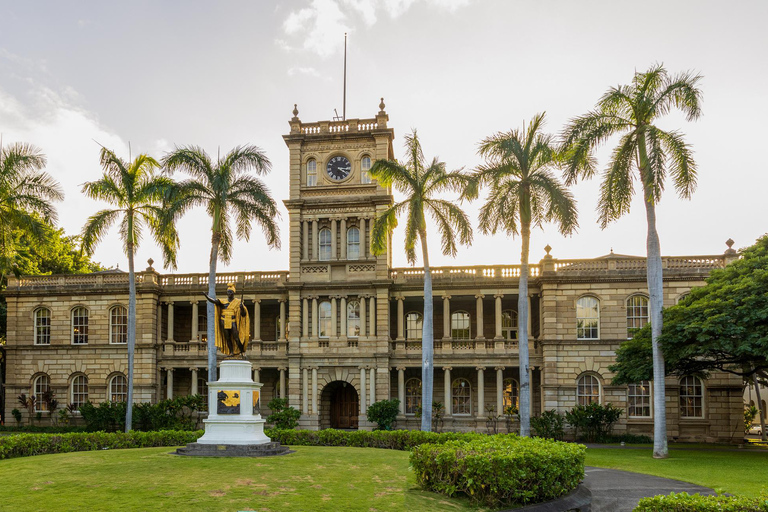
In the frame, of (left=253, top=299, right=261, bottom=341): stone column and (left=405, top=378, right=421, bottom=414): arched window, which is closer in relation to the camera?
(left=405, top=378, right=421, bottom=414): arched window

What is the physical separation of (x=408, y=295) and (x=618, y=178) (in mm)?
14250

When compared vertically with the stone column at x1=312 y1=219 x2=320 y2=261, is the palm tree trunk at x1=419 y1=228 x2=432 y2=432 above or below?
below

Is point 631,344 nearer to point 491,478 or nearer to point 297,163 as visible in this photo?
point 491,478

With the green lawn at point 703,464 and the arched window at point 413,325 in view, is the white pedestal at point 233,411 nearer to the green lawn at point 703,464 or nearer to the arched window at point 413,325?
the green lawn at point 703,464

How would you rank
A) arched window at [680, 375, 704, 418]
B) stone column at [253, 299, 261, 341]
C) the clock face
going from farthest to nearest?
stone column at [253, 299, 261, 341] → the clock face → arched window at [680, 375, 704, 418]

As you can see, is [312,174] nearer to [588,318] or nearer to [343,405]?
[343,405]

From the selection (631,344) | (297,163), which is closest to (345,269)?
(297,163)

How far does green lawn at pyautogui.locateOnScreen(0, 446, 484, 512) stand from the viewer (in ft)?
41.1

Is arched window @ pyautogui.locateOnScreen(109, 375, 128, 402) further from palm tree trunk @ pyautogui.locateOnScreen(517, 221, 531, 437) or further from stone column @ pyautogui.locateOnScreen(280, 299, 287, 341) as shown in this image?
palm tree trunk @ pyautogui.locateOnScreen(517, 221, 531, 437)

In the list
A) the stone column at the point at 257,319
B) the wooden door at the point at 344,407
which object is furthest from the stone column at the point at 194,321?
the wooden door at the point at 344,407

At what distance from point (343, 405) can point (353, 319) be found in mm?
5026

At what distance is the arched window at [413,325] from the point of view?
38844 mm

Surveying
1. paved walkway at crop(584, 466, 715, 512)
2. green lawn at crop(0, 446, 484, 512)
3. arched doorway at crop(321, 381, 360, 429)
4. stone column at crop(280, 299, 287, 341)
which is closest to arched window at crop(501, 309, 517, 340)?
arched doorway at crop(321, 381, 360, 429)

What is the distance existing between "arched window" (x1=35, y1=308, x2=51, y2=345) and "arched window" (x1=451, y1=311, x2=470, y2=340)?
22756mm
